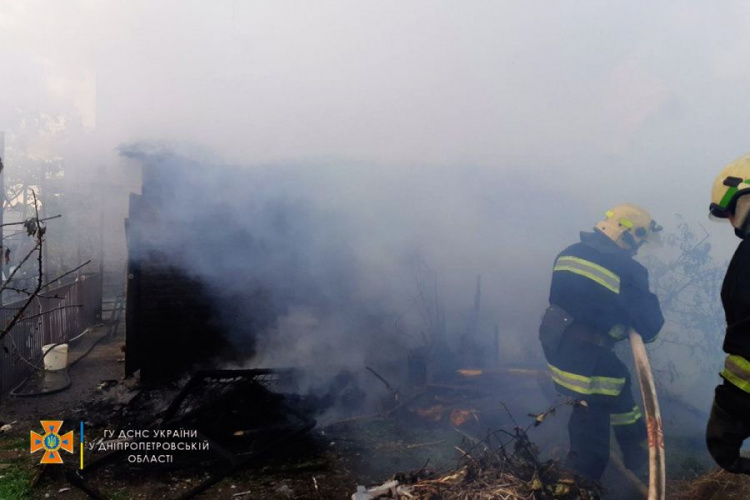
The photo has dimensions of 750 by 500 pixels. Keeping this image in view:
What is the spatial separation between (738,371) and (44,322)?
817 cm

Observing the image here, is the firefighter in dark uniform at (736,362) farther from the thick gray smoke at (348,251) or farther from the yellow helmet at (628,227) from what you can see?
the thick gray smoke at (348,251)

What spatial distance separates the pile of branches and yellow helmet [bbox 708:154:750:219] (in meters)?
1.82

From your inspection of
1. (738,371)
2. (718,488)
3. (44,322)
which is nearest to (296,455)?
(718,488)

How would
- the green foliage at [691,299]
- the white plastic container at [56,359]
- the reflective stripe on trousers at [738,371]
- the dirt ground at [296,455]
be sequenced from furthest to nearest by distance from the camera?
1. the white plastic container at [56,359]
2. the green foliage at [691,299]
3. the dirt ground at [296,455]
4. the reflective stripe on trousers at [738,371]

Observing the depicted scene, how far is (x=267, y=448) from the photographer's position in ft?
13.1

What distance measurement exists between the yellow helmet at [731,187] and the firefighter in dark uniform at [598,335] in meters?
1.47

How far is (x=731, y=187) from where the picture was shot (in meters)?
1.80

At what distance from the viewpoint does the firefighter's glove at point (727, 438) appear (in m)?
1.63

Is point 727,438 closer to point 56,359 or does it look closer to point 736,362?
point 736,362

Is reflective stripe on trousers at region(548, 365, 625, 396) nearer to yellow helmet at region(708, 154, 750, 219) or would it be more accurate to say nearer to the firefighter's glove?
the firefighter's glove

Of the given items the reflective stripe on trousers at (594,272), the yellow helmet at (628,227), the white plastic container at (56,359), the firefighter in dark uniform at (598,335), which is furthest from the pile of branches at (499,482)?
the white plastic container at (56,359)

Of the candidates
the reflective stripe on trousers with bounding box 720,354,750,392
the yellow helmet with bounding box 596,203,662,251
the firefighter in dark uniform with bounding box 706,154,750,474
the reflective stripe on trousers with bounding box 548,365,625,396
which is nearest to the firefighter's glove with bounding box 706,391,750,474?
the firefighter in dark uniform with bounding box 706,154,750,474

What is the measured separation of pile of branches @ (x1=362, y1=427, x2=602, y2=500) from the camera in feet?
8.96

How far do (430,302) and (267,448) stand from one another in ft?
9.77
